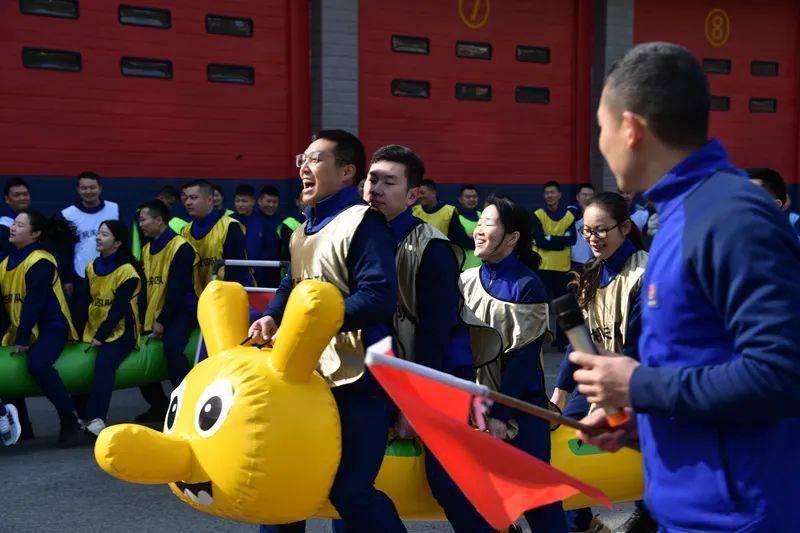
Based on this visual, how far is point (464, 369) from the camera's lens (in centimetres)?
418

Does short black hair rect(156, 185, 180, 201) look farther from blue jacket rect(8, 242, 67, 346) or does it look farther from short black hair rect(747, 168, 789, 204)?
short black hair rect(747, 168, 789, 204)

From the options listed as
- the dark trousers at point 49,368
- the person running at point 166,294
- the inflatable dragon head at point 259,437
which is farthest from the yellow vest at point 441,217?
the inflatable dragon head at point 259,437

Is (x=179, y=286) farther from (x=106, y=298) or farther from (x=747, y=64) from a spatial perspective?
(x=747, y=64)

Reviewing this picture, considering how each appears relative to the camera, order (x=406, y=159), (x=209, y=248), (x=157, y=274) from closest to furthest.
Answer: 1. (x=406, y=159)
2. (x=157, y=274)
3. (x=209, y=248)

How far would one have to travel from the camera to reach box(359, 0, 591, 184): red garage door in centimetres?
1461

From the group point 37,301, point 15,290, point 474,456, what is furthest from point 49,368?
point 474,456

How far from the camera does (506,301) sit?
461 cm

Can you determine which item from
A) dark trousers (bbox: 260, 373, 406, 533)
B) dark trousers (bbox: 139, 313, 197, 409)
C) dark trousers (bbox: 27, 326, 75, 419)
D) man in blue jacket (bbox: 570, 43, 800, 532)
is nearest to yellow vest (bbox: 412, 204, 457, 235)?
dark trousers (bbox: 139, 313, 197, 409)

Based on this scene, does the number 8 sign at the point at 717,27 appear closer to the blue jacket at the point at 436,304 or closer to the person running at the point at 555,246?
the person running at the point at 555,246

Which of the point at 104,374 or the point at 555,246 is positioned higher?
the point at 555,246

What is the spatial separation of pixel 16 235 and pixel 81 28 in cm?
521

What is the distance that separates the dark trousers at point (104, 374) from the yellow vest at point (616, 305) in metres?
4.16

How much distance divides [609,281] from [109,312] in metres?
4.31

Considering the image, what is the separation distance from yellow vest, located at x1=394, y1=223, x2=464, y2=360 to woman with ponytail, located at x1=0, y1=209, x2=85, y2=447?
4.25m
